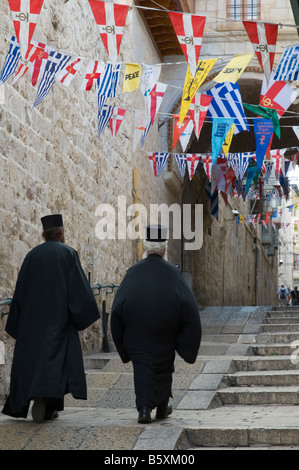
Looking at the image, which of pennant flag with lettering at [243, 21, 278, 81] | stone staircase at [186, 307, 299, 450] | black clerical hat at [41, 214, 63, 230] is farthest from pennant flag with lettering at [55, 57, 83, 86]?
stone staircase at [186, 307, 299, 450]

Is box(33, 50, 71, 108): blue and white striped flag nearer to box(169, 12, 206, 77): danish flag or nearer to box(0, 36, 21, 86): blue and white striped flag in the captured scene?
box(0, 36, 21, 86): blue and white striped flag

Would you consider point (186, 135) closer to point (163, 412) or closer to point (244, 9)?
point (244, 9)

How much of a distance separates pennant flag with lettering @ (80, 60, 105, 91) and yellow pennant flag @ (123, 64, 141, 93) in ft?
1.40

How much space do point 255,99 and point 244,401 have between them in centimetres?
1192

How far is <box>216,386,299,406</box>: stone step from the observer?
651 centimetres

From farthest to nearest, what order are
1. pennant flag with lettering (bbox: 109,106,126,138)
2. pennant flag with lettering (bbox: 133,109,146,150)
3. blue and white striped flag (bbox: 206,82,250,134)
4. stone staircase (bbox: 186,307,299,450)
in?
blue and white striped flag (bbox: 206,82,250,134)
pennant flag with lettering (bbox: 133,109,146,150)
pennant flag with lettering (bbox: 109,106,126,138)
stone staircase (bbox: 186,307,299,450)

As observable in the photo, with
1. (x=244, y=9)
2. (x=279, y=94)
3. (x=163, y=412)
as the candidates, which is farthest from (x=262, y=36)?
(x=244, y=9)

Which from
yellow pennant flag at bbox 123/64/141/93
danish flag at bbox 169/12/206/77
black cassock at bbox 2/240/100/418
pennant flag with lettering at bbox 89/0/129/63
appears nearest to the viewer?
black cassock at bbox 2/240/100/418

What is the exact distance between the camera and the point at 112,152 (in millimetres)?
11219

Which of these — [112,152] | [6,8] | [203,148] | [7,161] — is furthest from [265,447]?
[203,148]

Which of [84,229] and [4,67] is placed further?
[84,229]

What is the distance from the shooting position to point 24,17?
6.19 m

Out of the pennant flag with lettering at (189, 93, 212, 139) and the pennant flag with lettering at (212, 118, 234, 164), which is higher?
the pennant flag with lettering at (189, 93, 212, 139)
